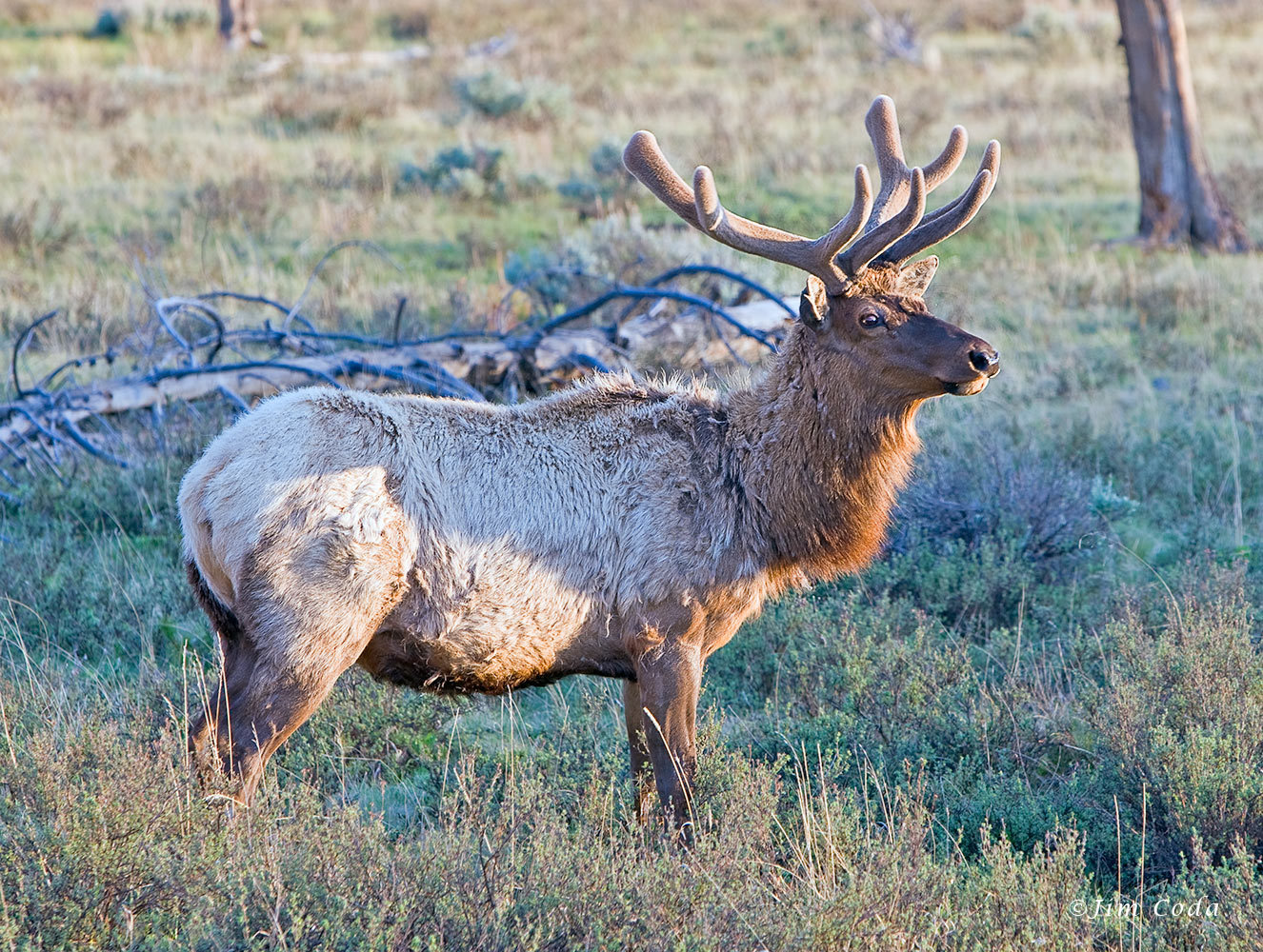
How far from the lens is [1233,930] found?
3.36 meters

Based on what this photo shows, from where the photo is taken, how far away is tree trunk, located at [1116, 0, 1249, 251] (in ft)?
43.4

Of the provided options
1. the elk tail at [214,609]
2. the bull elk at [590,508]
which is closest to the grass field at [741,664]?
the elk tail at [214,609]

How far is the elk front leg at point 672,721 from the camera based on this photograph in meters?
4.23

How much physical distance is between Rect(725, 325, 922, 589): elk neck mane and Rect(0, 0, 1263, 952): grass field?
0.71 m

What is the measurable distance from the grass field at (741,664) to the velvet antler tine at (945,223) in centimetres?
166

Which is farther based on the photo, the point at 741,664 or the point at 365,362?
the point at 365,362

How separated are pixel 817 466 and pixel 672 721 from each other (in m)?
1.08

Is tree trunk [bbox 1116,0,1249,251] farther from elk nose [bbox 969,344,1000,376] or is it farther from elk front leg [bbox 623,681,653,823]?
elk front leg [bbox 623,681,653,823]

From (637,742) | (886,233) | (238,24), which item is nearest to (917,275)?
(886,233)

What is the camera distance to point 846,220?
444 cm

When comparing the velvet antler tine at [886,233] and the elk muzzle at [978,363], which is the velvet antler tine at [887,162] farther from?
the elk muzzle at [978,363]

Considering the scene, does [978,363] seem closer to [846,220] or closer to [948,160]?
[846,220]

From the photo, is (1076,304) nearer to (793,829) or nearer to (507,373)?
(507,373)

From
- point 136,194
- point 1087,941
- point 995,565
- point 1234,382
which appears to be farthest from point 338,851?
point 136,194
